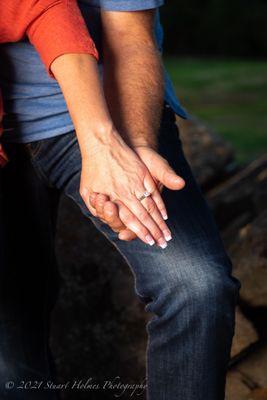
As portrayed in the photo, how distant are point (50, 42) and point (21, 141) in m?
0.31

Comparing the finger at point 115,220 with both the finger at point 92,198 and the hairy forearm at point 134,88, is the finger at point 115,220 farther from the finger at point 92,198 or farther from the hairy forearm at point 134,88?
the hairy forearm at point 134,88

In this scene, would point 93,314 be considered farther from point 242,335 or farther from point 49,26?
point 49,26

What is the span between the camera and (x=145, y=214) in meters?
2.04

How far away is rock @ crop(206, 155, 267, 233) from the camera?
11.6 ft

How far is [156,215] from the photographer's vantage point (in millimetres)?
2041

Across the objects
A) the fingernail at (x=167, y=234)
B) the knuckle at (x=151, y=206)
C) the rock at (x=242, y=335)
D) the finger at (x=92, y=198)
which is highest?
the knuckle at (x=151, y=206)

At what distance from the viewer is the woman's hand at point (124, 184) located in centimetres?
204

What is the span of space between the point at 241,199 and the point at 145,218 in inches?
66.6

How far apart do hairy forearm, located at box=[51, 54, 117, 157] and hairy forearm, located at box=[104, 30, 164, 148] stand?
0.29ft

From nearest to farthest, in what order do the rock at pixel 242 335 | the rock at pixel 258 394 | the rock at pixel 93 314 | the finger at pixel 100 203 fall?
the finger at pixel 100 203
the rock at pixel 258 394
the rock at pixel 242 335
the rock at pixel 93 314

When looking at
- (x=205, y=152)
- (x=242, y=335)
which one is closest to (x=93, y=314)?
(x=242, y=335)

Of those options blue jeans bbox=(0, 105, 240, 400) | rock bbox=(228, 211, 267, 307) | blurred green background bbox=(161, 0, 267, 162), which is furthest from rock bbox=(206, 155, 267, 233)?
blurred green background bbox=(161, 0, 267, 162)

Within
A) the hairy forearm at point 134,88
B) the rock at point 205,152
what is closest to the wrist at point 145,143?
the hairy forearm at point 134,88

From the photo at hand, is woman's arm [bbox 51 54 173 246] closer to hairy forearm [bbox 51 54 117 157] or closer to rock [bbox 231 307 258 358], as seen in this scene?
hairy forearm [bbox 51 54 117 157]
